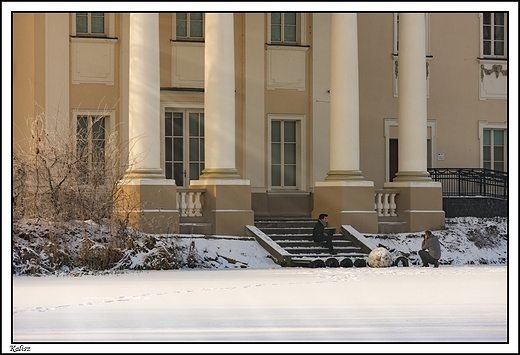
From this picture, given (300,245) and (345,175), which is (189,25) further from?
(300,245)

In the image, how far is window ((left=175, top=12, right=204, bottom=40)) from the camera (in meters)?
28.6

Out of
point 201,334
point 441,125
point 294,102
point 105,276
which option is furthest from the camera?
point 441,125

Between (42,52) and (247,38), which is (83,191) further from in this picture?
(247,38)

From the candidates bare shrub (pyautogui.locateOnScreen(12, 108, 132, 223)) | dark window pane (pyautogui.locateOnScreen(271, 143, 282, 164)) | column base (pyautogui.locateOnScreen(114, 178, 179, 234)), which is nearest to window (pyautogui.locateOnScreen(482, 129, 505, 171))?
dark window pane (pyautogui.locateOnScreen(271, 143, 282, 164))

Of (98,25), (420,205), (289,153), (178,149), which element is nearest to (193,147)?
(178,149)

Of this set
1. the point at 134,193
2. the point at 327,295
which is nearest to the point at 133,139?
the point at 134,193

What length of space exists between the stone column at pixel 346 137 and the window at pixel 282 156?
3.37m

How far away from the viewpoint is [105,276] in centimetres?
1989

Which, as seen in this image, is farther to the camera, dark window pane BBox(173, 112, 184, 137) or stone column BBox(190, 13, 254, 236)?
dark window pane BBox(173, 112, 184, 137)

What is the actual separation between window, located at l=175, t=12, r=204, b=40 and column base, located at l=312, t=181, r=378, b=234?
5707 millimetres

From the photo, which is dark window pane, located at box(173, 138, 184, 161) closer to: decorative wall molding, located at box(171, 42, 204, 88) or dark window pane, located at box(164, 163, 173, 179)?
dark window pane, located at box(164, 163, 173, 179)

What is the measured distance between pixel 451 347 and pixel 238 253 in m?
13.5

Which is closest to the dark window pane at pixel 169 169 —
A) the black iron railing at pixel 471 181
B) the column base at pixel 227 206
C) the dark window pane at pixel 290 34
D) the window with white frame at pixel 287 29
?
the column base at pixel 227 206

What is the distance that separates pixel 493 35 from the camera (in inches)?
1261
